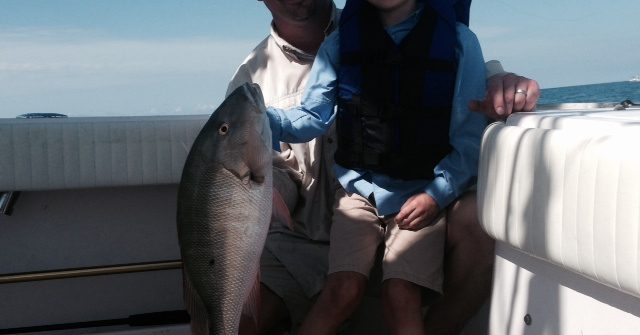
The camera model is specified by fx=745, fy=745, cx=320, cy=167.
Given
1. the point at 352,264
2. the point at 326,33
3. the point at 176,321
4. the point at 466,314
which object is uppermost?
the point at 326,33

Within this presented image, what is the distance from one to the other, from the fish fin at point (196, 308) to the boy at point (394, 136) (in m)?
0.55

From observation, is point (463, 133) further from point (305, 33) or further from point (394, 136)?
point (305, 33)

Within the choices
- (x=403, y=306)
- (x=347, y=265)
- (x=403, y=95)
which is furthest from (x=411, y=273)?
(x=403, y=95)

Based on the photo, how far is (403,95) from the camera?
9.45 feet

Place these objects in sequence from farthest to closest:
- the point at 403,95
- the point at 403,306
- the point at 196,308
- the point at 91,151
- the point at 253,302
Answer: the point at 91,151, the point at 403,95, the point at 403,306, the point at 253,302, the point at 196,308

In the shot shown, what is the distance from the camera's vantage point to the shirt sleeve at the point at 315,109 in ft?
9.05

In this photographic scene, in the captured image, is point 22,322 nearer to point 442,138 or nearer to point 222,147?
point 222,147

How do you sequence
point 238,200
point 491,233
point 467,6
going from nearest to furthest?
point 491,233 → point 238,200 → point 467,6

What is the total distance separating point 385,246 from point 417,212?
0.79 feet

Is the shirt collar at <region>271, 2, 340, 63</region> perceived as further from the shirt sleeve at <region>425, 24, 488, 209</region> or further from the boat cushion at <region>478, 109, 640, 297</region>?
the boat cushion at <region>478, 109, 640, 297</region>

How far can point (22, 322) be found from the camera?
3564mm

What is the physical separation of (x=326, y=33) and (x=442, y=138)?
102 centimetres

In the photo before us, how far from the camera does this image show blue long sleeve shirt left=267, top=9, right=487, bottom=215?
277 cm

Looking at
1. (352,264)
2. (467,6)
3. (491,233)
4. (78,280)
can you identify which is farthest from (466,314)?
(78,280)
